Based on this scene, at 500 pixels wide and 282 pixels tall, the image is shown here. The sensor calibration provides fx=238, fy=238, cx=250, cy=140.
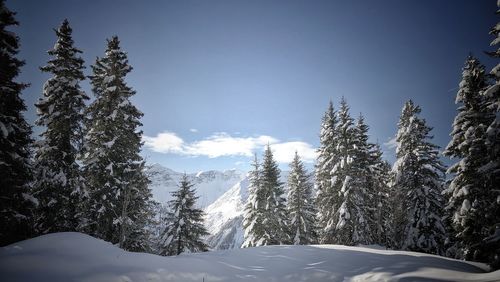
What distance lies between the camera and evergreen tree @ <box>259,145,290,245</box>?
2519 centimetres

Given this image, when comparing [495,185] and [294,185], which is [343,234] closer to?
[294,185]

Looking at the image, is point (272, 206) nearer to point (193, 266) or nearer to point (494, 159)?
point (193, 266)

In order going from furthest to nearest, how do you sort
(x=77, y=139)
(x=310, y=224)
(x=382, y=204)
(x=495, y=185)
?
1. (x=310, y=224)
2. (x=382, y=204)
3. (x=77, y=139)
4. (x=495, y=185)

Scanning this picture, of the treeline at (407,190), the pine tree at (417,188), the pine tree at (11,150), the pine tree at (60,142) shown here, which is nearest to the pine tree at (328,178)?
the treeline at (407,190)

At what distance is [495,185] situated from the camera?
10586 millimetres

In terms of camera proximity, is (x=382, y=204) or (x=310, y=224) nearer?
(x=382, y=204)

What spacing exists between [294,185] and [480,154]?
58.1ft

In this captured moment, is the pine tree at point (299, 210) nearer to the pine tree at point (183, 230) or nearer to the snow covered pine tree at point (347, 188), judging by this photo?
the snow covered pine tree at point (347, 188)

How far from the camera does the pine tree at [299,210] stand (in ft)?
89.0

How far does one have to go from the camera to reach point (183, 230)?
24375mm

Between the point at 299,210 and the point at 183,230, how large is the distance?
13.0 m

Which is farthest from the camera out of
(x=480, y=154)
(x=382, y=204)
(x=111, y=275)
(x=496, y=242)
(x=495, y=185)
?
(x=382, y=204)

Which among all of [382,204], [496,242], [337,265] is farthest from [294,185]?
[496,242]

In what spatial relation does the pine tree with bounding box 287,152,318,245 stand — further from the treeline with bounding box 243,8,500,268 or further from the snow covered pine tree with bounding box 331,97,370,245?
the snow covered pine tree with bounding box 331,97,370,245
